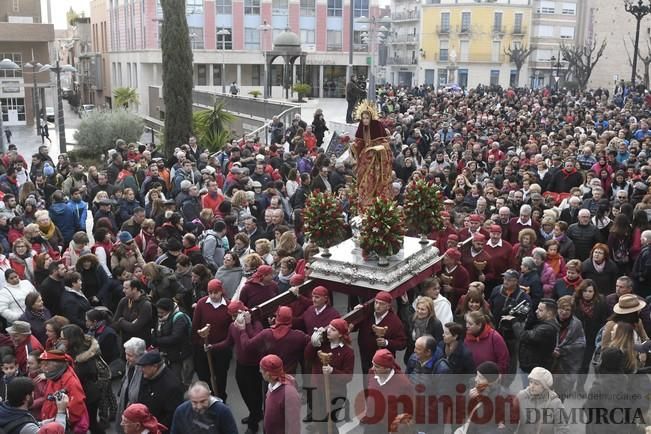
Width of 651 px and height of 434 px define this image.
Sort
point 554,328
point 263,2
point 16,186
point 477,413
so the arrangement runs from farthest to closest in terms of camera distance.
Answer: point 263,2, point 16,186, point 554,328, point 477,413

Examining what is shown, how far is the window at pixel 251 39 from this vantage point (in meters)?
57.1

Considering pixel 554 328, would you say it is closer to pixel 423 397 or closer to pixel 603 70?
pixel 423 397

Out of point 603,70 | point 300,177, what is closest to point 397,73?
point 603,70

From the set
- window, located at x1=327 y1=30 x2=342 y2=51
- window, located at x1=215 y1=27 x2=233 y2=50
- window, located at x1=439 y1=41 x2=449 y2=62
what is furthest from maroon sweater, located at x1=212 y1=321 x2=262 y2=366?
window, located at x1=439 y1=41 x2=449 y2=62

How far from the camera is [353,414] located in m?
7.29

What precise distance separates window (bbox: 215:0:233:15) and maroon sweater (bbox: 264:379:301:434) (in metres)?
54.0

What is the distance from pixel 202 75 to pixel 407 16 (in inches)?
1250

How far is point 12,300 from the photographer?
7.70 metres

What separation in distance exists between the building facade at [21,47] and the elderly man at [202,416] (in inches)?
1866

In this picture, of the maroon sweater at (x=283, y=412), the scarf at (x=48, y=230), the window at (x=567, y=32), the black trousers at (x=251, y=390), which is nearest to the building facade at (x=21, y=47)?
the scarf at (x=48, y=230)

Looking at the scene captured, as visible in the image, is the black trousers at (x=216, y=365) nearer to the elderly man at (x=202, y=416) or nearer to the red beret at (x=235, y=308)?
the red beret at (x=235, y=308)

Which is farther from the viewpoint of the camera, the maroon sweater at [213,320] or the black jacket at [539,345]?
the maroon sweater at [213,320]

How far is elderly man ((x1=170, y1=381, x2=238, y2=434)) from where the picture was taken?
5422 mm

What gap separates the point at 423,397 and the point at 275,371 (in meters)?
1.40
